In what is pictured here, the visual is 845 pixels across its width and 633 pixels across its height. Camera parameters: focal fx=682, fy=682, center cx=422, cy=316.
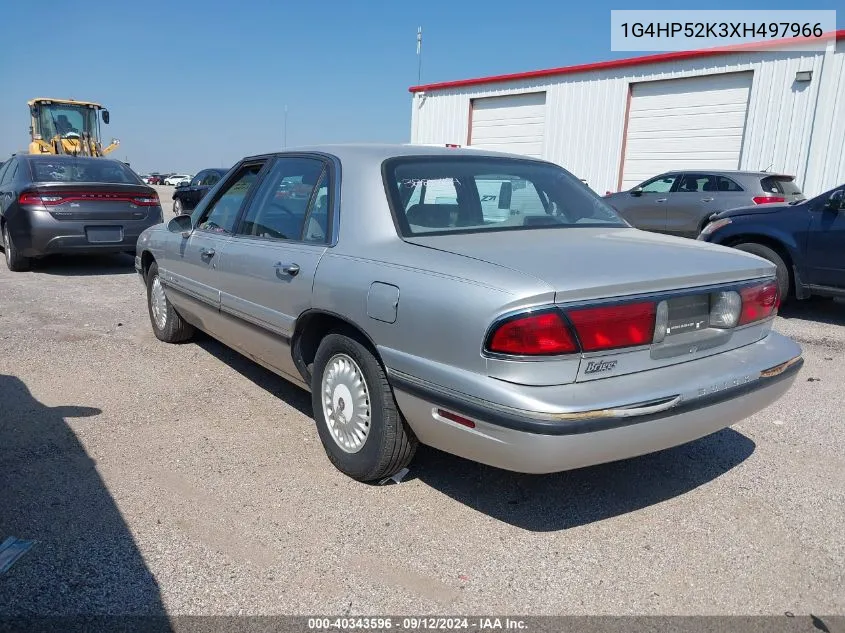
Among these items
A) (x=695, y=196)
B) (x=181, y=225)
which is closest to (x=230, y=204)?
(x=181, y=225)

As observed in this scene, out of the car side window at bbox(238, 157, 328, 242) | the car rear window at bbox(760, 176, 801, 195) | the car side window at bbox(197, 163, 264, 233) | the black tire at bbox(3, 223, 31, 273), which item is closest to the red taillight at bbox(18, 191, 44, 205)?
the black tire at bbox(3, 223, 31, 273)

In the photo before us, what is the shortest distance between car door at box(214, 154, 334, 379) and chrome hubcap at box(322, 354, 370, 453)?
1.11 ft

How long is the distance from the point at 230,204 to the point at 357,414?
76.2 inches

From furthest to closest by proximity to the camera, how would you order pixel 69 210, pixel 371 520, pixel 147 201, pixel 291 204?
pixel 147 201 < pixel 69 210 < pixel 291 204 < pixel 371 520

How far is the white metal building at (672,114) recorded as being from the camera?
1342 centimetres

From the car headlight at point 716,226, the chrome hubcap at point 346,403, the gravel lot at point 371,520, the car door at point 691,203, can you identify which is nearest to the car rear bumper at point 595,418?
the chrome hubcap at point 346,403

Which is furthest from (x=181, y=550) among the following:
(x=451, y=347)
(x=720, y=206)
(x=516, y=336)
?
(x=720, y=206)

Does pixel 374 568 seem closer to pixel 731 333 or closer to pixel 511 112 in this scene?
pixel 731 333

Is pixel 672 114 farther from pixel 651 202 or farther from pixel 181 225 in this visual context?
pixel 181 225

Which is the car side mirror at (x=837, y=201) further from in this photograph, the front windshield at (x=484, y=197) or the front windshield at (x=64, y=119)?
the front windshield at (x=64, y=119)

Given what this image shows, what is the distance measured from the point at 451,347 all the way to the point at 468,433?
13.0 inches

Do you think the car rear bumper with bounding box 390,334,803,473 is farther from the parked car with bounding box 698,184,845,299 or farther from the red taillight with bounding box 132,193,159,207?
the red taillight with bounding box 132,193,159,207

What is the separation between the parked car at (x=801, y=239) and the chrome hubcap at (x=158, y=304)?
18.6 feet

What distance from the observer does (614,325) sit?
2457 millimetres
